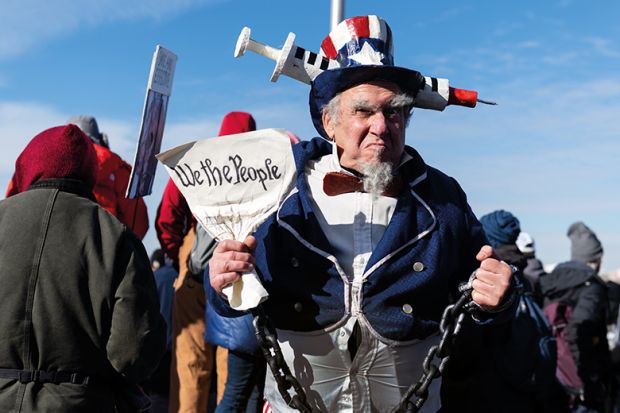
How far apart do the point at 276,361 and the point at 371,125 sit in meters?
Answer: 0.81

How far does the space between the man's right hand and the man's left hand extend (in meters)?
0.69

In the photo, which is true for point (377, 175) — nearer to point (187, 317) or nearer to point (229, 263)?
point (229, 263)

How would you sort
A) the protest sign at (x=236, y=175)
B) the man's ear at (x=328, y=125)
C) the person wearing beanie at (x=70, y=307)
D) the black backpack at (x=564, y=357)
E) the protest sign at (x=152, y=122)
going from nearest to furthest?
1. the protest sign at (x=236, y=175)
2. the man's ear at (x=328, y=125)
3. the person wearing beanie at (x=70, y=307)
4. the protest sign at (x=152, y=122)
5. the black backpack at (x=564, y=357)

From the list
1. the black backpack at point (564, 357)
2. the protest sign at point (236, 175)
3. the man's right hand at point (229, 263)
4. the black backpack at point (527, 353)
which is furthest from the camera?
the black backpack at point (564, 357)

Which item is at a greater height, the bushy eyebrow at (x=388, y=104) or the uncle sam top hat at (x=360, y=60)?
the uncle sam top hat at (x=360, y=60)

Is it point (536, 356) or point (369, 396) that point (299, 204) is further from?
point (536, 356)

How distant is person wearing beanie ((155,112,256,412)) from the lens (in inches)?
213

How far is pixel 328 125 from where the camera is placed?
302 centimetres

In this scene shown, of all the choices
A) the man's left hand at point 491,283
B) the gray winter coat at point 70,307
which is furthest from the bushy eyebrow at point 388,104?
the gray winter coat at point 70,307

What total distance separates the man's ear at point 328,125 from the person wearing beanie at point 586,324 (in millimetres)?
4556

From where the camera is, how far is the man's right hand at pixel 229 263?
2.57 m

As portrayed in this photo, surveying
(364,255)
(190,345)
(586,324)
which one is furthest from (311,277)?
(586,324)

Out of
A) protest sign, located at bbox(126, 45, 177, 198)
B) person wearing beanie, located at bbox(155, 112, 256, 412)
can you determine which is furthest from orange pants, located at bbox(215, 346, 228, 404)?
protest sign, located at bbox(126, 45, 177, 198)

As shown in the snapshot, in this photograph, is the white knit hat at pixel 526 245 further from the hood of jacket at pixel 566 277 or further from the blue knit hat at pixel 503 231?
the blue knit hat at pixel 503 231
